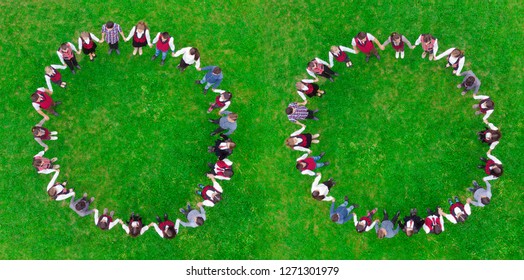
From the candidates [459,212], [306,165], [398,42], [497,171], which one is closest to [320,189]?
[306,165]

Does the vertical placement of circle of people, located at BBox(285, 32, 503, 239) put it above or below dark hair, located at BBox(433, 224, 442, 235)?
above

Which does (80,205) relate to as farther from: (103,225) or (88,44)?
(88,44)

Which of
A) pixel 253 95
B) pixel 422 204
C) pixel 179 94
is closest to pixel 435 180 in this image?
pixel 422 204

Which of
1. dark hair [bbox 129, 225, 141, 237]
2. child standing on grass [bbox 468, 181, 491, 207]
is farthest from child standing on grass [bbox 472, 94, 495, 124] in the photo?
dark hair [bbox 129, 225, 141, 237]

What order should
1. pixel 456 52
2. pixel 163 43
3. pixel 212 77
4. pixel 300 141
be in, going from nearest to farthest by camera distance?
pixel 456 52, pixel 300 141, pixel 163 43, pixel 212 77

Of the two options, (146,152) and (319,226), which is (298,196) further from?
(146,152)

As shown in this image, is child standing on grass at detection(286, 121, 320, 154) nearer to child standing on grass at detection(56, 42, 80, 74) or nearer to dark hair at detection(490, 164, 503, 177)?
dark hair at detection(490, 164, 503, 177)

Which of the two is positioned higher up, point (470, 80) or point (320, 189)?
point (470, 80)

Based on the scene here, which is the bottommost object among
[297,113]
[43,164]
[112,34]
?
[43,164]
